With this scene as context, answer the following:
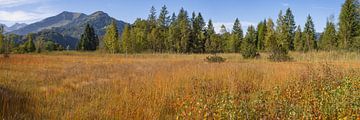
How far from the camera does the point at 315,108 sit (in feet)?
11.2

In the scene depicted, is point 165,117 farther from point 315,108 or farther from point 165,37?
point 165,37

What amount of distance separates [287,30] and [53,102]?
139 feet

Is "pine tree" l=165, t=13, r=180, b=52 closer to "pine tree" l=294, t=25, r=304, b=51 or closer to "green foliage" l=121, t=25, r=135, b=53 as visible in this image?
"green foliage" l=121, t=25, r=135, b=53

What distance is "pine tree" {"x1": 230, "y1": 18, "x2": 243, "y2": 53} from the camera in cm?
4741

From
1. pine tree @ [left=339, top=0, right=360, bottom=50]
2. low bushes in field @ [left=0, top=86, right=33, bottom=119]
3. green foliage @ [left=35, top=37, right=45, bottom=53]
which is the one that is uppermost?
pine tree @ [left=339, top=0, right=360, bottom=50]

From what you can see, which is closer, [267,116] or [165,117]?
[267,116]

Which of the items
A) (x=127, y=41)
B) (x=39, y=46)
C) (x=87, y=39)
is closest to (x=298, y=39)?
(x=127, y=41)

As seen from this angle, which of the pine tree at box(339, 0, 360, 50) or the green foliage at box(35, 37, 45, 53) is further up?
the pine tree at box(339, 0, 360, 50)

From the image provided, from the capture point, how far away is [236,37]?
48.8 m

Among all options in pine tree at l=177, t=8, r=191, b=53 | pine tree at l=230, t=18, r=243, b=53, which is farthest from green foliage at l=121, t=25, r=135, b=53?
pine tree at l=230, t=18, r=243, b=53

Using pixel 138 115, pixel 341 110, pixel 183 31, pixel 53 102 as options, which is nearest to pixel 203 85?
pixel 138 115

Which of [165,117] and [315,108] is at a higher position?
[315,108]

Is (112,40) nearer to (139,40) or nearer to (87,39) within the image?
(139,40)

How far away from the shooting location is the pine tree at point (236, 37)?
156 feet
